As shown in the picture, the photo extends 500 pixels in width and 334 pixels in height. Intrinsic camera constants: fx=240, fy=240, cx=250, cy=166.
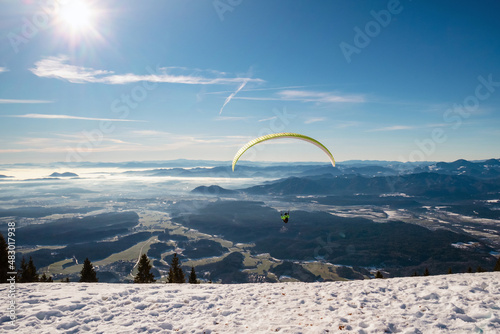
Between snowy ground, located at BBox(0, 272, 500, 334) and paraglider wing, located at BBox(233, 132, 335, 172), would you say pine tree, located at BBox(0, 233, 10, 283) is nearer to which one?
snowy ground, located at BBox(0, 272, 500, 334)

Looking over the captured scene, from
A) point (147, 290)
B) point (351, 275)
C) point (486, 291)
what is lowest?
point (351, 275)

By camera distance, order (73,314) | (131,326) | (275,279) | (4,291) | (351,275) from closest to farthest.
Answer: (131,326) < (73,314) < (4,291) < (275,279) < (351,275)

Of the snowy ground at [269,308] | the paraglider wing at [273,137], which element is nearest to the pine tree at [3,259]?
the snowy ground at [269,308]

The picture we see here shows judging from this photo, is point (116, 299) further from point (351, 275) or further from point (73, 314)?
point (351, 275)

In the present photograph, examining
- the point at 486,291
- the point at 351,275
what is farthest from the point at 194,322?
the point at 351,275

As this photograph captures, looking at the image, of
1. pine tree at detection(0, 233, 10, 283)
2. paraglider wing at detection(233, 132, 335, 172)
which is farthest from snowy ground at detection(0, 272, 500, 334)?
pine tree at detection(0, 233, 10, 283)

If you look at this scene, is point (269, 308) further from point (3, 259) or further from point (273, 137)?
point (3, 259)

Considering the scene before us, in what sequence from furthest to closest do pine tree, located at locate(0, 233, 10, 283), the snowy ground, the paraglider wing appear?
pine tree, located at locate(0, 233, 10, 283)
the paraglider wing
the snowy ground

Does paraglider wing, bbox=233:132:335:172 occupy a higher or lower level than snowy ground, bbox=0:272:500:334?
higher
